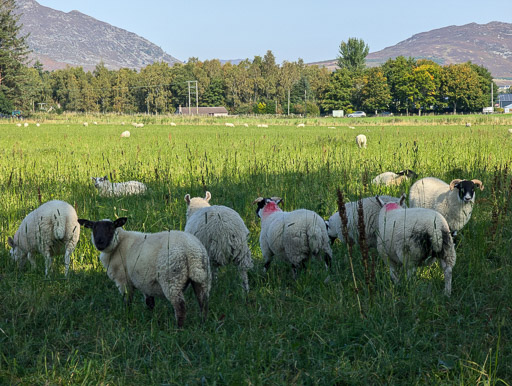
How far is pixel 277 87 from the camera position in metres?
149

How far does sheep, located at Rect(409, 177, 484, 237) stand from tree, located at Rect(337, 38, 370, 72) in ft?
440

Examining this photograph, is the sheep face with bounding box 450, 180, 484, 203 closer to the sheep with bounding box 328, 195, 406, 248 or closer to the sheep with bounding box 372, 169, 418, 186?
the sheep with bounding box 328, 195, 406, 248

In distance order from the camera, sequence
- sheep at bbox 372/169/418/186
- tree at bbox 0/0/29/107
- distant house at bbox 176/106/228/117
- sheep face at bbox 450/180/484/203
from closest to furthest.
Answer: sheep face at bbox 450/180/484/203 < sheep at bbox 372/169/418/186 < tree at bbox 0/0/29/107 < distant house at bbox 176/106/228/117

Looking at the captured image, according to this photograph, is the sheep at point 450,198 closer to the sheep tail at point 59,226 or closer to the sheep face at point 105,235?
the sheep face at point 105,235

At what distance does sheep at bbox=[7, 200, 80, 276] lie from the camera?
5.48 metres

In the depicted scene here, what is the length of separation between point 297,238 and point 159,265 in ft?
5.49

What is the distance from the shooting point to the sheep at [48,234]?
5.48 meters

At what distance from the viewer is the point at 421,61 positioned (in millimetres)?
122562

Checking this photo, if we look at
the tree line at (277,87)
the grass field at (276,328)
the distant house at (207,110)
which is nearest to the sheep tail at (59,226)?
the grass field at (276,328)

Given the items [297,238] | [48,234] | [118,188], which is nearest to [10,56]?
[118,188]

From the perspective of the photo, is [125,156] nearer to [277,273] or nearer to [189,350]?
[277,273]

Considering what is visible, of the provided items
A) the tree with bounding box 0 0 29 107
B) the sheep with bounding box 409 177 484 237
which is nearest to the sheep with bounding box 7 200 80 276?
the sheep with bounding box 409 177 484 237

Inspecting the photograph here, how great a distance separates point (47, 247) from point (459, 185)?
5444 millimetres

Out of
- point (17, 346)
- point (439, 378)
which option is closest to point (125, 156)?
point (17, 346)
